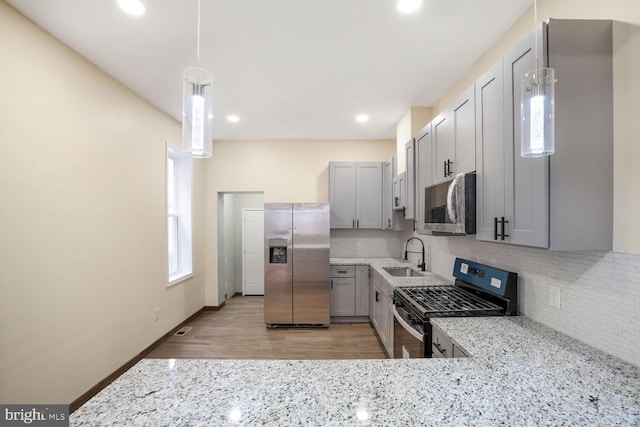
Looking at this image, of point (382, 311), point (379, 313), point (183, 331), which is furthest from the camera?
point (183, 331)

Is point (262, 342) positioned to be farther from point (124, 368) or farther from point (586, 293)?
point (586, 293)

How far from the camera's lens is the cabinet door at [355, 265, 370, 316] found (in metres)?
3.96

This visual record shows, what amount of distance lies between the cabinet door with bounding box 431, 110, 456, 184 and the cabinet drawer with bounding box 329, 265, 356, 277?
80.8 inches

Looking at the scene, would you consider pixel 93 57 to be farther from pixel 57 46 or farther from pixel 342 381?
pixel 342 381

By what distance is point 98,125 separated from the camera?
2.41m

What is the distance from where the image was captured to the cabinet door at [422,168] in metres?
2.48

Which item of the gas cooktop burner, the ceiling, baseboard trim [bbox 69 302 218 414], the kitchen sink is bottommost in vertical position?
baseboard trim [bbox 69 302 218 414]

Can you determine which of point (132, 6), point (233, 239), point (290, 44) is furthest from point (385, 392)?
point (233, 239)

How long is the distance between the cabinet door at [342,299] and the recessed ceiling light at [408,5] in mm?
3231

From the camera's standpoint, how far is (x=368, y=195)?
4.27 metres

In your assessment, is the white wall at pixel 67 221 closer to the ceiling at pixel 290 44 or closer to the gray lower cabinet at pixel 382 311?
the ceiling at pixel 290 44

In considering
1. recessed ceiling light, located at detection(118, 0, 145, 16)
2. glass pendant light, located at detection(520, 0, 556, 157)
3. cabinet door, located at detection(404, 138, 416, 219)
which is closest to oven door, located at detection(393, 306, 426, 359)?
cabinet door, located at detection(404, 138, 416, 219)

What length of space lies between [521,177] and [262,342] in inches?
127

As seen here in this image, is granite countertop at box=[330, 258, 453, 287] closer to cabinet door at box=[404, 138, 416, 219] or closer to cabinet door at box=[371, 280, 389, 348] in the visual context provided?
cabinet door at box=[371, 280, 389, 348]
